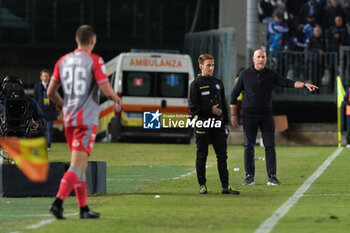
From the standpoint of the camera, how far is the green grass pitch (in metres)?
10.1

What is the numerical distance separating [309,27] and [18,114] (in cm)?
1505

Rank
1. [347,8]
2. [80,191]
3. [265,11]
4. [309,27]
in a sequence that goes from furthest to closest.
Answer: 1. [347,8]
2. [265,11]
3. [309,27]
4. [80,191]

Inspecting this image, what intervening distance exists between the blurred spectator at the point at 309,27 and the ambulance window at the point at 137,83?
464cm

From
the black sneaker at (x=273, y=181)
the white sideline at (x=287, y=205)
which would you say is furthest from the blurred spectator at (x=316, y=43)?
the black sneaker at (x=273, y=181)

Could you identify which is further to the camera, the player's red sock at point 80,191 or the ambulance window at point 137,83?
the ambulance window at point 137,83

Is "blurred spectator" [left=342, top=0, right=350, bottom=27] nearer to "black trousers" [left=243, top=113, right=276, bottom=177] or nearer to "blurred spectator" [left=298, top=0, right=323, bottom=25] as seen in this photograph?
"blurred spectator" [left=298, top=0, right=323, bottom=25]

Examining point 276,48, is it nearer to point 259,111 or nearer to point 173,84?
point 173,84

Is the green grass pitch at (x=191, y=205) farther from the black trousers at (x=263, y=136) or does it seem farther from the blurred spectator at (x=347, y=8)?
the blurred spectator at (x=347, y=8)

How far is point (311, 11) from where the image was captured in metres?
30.6

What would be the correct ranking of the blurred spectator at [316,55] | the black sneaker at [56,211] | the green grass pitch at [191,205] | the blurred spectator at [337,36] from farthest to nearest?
the blurred spectator at [337,36], the blurred spectator at [316,55], the black sneaker at [56,211], the green grass pitch at [191,205]

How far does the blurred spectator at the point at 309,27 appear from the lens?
98.8ft

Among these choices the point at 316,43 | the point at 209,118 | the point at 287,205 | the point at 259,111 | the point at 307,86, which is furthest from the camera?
the point at 316,43

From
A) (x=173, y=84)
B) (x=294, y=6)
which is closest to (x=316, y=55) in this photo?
(x=294, y=6)

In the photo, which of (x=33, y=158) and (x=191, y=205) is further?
(x=191, y=205)
